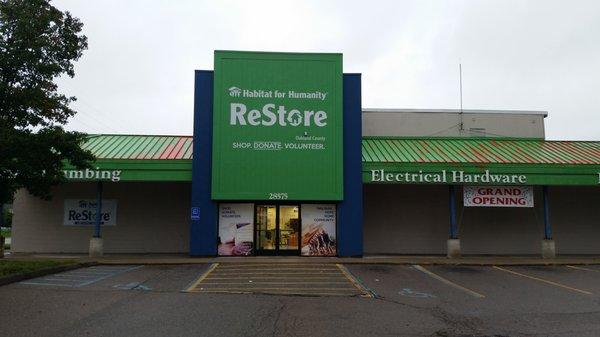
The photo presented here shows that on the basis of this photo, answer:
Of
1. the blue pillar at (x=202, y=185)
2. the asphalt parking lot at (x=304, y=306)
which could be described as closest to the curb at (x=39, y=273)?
the asphalt parking lot at (x=304, y=306)

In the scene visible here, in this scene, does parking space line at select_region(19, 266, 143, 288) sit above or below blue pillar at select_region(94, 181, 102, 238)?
below

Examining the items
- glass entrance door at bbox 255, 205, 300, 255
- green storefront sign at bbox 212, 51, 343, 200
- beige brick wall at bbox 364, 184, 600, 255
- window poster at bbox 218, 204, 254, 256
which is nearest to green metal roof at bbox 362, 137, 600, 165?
beige brick wall at bbox 364, 184, 600, 255

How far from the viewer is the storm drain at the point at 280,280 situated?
12781 millimetres

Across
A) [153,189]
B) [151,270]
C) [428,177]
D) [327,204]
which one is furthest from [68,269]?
[428,177]

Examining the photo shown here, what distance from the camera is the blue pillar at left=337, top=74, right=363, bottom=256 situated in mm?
20547

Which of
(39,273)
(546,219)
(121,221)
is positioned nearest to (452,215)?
(546,219)

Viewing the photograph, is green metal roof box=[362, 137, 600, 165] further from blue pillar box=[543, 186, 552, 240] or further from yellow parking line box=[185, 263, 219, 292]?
yellow parking line box=[185, 263, 219, 292]

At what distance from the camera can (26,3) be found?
1446 cm

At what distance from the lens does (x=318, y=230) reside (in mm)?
20922

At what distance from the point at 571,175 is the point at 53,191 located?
75.6 feet

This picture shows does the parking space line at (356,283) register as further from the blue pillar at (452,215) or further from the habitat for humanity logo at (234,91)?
the habitat for humanity logo at (234,91)

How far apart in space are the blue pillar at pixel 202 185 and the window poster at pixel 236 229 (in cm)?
44

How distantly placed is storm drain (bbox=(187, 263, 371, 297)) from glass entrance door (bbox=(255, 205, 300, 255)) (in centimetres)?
263

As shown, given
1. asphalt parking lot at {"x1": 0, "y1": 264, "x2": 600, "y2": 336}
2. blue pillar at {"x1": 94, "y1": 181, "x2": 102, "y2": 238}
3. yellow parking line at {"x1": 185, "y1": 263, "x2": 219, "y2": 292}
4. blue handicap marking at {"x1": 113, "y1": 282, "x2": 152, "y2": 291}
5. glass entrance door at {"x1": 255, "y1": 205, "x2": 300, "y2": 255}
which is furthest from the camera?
blue pillar at {"x1": 94, "y1": 181, "x2": 102, "y2": 238}
